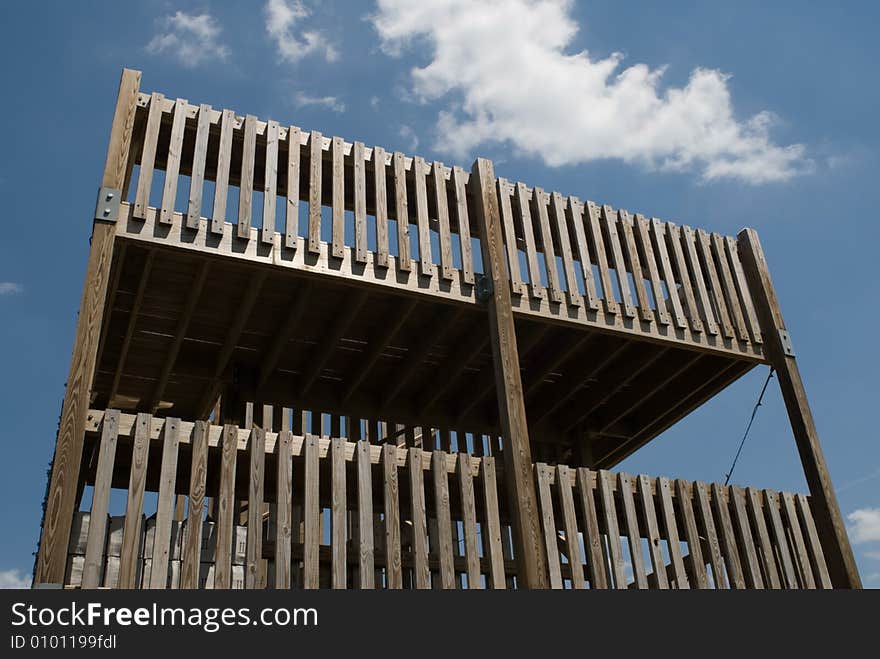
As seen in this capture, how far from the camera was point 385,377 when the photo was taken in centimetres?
1131

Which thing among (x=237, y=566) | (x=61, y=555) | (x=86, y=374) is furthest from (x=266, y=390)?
(x=61, y=555)

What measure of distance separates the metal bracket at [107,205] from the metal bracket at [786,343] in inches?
301

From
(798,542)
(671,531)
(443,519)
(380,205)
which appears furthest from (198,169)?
(798,542)

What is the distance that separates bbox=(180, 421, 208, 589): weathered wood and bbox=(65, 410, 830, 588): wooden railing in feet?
0.04

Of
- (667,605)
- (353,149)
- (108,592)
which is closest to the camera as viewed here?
(108,592)

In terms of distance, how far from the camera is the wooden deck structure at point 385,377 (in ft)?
25.1

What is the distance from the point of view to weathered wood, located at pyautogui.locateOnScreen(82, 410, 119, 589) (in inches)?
265

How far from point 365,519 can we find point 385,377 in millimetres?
3530

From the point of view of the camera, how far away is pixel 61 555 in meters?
6.56

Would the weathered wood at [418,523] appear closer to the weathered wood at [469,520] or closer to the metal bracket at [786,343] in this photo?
the weathered wood at [469,520]

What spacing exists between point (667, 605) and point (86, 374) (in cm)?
490

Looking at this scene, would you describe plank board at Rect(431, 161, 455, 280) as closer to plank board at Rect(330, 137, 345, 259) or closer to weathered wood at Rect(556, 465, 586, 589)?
plank board at Rect(330, 137, 345, 259)

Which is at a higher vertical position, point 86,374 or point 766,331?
point 766,331

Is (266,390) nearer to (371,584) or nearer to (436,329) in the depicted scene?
(436,329)
